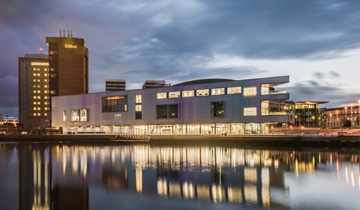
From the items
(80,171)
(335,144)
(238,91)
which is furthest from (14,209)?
(238,91)

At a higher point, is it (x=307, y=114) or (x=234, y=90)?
(x=234, y=90)

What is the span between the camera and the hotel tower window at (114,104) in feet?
352

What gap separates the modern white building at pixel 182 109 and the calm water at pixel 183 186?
42.2 meters

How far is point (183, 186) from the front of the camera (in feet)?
97.8

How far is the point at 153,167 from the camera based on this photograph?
139 feet

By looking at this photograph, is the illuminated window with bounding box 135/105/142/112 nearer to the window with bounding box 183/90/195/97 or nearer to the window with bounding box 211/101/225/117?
the window with bounding box 183/90/195/97

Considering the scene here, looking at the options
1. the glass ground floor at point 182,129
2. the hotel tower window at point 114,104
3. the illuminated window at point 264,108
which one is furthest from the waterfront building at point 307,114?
the hotel tower window at point 114,104

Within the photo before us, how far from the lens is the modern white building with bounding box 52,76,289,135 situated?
8644 cm

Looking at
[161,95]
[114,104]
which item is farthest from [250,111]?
[114,104]

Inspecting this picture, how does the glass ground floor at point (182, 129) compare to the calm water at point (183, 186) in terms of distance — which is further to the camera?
the glass ground floor at point (182, 129)

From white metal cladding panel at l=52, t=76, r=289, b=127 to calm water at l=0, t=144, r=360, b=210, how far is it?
42449 mm

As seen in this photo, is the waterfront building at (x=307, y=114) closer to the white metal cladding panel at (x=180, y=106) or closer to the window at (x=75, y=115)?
the white metal cladding panel at (x=180, y=106)

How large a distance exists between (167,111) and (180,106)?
512 centimetres

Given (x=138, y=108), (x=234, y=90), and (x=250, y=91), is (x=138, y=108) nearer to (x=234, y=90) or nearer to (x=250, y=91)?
(x=234, y=90)
